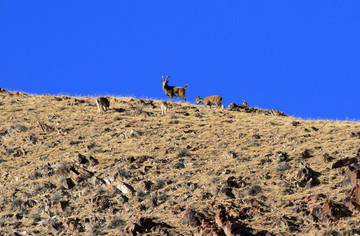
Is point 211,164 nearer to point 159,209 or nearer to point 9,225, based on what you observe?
point 159,209

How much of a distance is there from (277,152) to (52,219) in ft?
33.5

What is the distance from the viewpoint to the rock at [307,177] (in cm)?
2170

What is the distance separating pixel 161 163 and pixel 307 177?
662cm

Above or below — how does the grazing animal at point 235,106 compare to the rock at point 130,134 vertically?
above

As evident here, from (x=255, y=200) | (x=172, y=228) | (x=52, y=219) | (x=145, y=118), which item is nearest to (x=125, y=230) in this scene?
(x=172, y=228)

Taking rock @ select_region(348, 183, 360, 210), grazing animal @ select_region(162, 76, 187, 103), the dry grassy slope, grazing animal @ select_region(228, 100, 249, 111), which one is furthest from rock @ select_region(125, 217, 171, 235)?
grazing animal @ select_region(162, 76, 187, 103)

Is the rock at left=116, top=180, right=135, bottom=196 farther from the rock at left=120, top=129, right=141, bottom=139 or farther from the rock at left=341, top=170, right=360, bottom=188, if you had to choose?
the rock at left=341, top=170, right=360, bottom=188

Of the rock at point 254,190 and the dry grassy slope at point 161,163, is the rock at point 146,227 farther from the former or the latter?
the rock at point 254,190

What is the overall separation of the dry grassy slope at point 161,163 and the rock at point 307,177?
0.22 meters

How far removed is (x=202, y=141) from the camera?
27.4m

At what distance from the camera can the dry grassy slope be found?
2106 centimetres

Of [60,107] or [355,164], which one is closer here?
[355,164]

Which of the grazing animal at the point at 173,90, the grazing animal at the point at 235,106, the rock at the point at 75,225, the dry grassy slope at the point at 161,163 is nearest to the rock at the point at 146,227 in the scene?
the dry grassy slope at the point at 161,163

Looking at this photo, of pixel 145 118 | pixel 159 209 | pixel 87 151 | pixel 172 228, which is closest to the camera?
pixel 172 228
